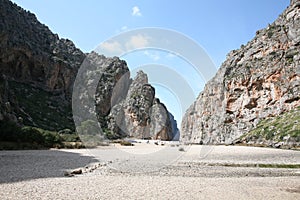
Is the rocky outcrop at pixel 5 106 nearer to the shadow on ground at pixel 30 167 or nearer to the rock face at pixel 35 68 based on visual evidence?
the rock face at pixel 35 68

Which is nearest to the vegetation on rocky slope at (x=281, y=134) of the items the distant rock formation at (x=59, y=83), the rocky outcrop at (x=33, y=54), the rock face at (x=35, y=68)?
the distant rock formation at (x=59, y=83)

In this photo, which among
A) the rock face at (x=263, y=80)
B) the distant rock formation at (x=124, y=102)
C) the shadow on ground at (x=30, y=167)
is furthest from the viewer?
the distant rock formation at (x=124, y=102)

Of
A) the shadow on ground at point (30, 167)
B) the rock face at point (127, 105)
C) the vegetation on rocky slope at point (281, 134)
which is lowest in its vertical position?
the shadow on ground at point (30, 167)

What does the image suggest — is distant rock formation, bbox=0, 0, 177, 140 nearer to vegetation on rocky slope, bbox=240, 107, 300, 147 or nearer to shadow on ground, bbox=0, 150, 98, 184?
shadow on ground, bbox=0, 150, 98, 184

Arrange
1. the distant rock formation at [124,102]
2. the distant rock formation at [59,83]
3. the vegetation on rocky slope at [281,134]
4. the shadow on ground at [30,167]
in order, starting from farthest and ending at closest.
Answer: the distant rock formation at [124,102] → the distant rock formation at [59,83] → the vegetation on rocky slope at [281,134] → the shadow on ground at [30,167]

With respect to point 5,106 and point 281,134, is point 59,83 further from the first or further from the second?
point 281,134

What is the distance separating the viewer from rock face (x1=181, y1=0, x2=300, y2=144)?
37406mm

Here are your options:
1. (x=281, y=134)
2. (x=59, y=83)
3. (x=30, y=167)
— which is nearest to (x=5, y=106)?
(x=30, y=167)

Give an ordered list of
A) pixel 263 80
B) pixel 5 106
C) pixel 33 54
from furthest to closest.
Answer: pixel 33 54 → pixel 263 80 → pixel 5 106

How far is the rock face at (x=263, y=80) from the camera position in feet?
123

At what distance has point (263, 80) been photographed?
42656 mm

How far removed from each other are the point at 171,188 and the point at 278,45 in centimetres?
4530

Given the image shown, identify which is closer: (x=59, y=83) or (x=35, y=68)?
(x=35, y=68)

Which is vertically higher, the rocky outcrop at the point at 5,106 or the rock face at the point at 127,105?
the rock face at the point at 127,105
